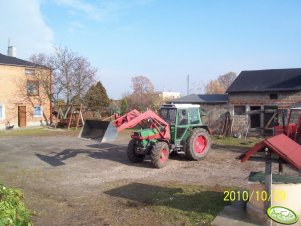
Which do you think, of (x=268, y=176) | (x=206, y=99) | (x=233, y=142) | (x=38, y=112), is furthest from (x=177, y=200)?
(x=38, y=112)

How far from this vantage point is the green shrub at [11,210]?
4.93 meters

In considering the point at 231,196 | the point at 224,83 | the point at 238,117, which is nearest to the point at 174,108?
the point at 231,196

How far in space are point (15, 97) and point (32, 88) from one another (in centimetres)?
184

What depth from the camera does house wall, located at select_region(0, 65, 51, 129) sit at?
31.0m

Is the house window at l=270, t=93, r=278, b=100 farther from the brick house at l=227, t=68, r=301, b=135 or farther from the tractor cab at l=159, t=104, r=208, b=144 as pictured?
the tractor cab at l=159, t=104, r=208, b=144

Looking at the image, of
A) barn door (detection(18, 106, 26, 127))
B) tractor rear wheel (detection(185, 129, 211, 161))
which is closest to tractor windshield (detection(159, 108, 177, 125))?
tractor rear wheel (detection(185, 129, 211, 161))

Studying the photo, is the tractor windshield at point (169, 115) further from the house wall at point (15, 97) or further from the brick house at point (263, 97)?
the house wall at point (15, 97)

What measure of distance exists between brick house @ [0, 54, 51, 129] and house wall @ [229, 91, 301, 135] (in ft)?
58.0

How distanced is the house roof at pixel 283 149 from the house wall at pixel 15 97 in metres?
28.4

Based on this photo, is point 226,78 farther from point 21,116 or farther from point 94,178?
point 94,178

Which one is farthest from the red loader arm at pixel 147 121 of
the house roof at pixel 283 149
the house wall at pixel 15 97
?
the house wall at pixel 15 97

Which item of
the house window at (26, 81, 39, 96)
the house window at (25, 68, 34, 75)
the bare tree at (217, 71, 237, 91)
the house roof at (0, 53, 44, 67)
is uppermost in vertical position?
the bare tree at (217, 71, 237, 91)

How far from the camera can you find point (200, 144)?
45.8ft

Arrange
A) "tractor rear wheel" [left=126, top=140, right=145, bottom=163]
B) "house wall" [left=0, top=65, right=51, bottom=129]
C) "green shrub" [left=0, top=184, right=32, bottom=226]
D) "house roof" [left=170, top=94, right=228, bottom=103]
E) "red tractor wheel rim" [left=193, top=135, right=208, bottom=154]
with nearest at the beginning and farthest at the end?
"green shrub" [left=0, top=184, right=32, bottom=226], "tractor rear wheel" [left=126, top=140, right=145, bottom=163], "red tractor wheel rim" [left=193, top=135, right=208, bottom=154], "house roof" [left=170, top=94, right=228, bottom=103], "house wall" [left=0, top=65, right=51, bottom=129]
